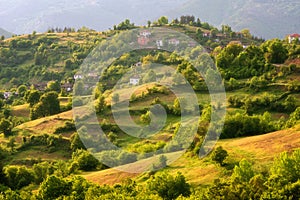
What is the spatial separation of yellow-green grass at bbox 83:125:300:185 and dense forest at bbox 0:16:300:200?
0.10 meters

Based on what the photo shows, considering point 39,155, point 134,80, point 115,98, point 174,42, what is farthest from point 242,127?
point 174,42

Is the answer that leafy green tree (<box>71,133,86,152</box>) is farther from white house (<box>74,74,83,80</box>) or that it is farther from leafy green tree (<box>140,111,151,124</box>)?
white house (<box>74,74,83,80</box>)

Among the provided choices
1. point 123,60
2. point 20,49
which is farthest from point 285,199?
point 20,49

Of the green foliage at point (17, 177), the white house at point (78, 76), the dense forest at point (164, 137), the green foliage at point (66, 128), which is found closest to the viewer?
the dense forest at point (164, 137)

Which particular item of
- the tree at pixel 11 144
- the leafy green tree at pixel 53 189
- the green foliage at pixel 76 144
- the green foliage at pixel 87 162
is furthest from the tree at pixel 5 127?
the leafy green tree at pixel 53 189

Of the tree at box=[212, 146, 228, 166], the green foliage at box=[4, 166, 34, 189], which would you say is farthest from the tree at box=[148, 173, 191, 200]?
the green foliage at box=[4, 166, 34, 189]

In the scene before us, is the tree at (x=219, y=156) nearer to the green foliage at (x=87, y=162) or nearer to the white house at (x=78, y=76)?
the green foliage at (x=87, y=162)

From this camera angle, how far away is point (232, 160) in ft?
120

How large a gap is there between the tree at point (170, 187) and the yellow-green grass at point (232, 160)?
7.89 feet

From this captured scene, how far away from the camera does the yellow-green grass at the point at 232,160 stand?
35000 mm

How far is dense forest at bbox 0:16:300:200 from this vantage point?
31.1 m

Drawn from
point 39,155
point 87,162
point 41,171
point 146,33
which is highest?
point 146,33

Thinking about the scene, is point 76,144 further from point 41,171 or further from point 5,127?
point 5,127

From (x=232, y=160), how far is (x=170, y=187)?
7.36 m
